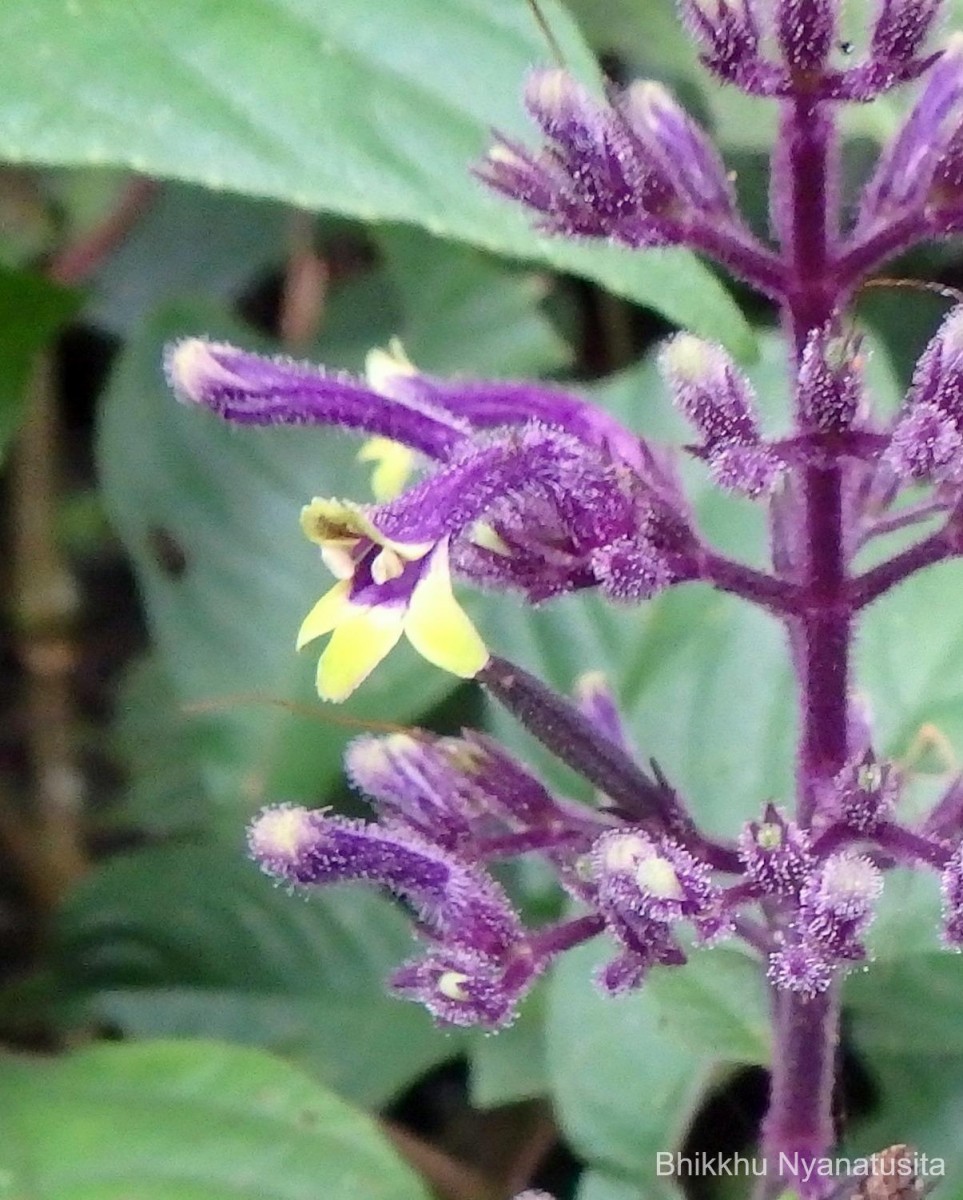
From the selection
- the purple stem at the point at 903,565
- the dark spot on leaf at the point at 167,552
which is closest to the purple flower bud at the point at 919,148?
the purple stem at the point at 903,565

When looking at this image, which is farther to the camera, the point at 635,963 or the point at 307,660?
the point at 307,660

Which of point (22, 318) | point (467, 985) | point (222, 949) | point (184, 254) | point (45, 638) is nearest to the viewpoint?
point (467, 985)

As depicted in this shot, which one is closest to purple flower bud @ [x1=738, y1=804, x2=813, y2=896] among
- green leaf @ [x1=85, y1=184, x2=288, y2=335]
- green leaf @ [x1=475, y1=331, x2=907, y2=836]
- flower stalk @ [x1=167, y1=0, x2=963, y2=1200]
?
flower stalk @ [x1=167, y1=0, x2=963, y2=1200]

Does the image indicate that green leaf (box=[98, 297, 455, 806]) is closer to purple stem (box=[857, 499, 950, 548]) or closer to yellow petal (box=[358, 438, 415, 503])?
yellow petal (box=[358, 438, 415, 503])

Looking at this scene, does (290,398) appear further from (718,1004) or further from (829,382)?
(718,1004)

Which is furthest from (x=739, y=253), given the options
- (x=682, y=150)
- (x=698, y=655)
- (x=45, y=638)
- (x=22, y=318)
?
(x=45, y=638)

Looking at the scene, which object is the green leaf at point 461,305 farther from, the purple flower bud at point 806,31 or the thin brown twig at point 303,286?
the purple flower bud at point 806,31
